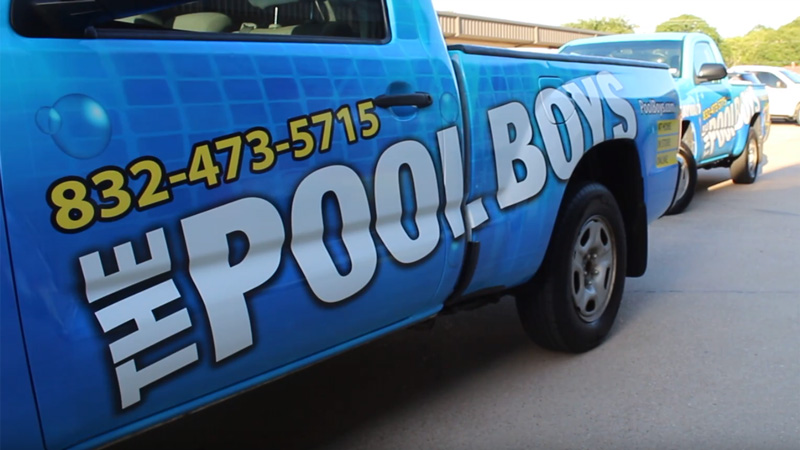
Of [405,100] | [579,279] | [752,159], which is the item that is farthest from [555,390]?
[752,159]

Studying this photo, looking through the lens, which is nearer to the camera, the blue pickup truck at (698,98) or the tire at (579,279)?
the tire at (579,279)

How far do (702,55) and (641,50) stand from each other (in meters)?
0.75

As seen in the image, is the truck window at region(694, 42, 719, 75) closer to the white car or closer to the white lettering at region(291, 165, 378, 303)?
the white lettering at region(291, 165, 378, 303)

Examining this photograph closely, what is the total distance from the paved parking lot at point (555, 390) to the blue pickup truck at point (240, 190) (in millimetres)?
534

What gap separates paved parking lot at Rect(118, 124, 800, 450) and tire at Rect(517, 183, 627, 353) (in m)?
0.17

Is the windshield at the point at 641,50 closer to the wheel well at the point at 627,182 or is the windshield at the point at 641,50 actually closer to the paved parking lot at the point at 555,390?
the paved parking lot at the point at 555,390

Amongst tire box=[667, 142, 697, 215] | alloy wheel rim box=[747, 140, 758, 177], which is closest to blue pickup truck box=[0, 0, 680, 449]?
tire box=[667, 142, 697, 215]

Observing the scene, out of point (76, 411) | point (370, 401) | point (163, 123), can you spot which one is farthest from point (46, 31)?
point (370, 401)

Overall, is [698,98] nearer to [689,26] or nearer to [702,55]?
[702,55]

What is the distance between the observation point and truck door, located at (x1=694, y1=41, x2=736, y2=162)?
8383mm

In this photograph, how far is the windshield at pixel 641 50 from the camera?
28.2ft

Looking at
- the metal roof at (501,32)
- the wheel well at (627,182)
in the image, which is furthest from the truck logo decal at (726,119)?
the metal roof at (501,32)

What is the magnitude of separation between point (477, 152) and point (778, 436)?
5.49ft

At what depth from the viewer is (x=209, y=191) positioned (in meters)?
2.13
